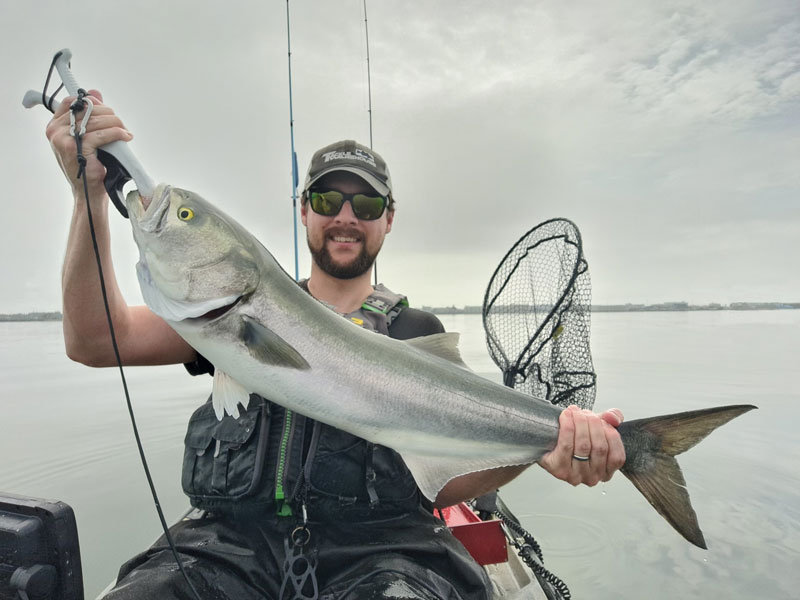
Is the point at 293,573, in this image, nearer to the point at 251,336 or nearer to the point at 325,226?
the point at 251,336

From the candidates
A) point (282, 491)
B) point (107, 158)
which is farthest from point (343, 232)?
point (282, 491)

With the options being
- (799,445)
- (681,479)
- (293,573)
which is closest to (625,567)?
(681,479)

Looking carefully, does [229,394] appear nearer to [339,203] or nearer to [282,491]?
[282,491]

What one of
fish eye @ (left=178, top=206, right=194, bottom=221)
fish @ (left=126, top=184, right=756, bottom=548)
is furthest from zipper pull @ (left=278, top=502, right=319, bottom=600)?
fish eye @ (left=178, top=206, right=194, bottom=221)

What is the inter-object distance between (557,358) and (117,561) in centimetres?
523

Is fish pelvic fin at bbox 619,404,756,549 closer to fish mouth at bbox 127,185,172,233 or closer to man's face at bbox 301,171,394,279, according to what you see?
man's face at bbox 301,171,394,279

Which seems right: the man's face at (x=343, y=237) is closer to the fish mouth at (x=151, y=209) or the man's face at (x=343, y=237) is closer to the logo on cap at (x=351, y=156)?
the logo on cap at (x=351, y=156)

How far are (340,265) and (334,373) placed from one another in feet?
4.60

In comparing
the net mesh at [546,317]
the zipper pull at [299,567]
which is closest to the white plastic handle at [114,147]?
the zipper pull at [299,567]

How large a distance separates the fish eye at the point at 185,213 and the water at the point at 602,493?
4.44m

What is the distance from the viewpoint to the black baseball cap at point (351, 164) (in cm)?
353

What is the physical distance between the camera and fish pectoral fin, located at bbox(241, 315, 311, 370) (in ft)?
7.13

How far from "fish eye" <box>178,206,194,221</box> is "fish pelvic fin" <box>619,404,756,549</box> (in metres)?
2.52

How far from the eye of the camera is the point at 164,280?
2.15 meters
